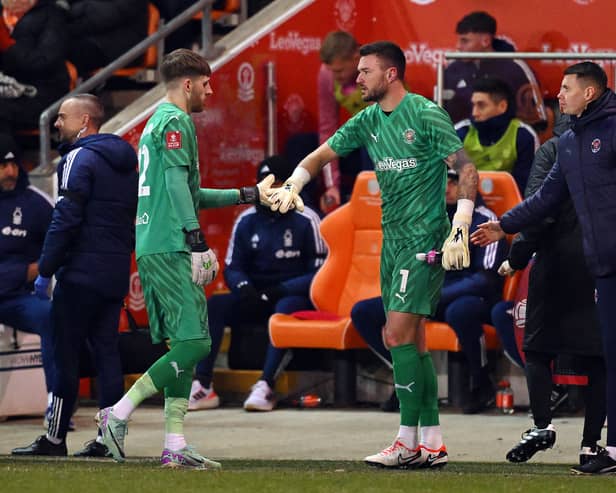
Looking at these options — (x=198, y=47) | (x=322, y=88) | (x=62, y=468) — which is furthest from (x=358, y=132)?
(x=198, y=47)

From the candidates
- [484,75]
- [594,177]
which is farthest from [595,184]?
[484,75]

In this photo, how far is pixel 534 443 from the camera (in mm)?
8820

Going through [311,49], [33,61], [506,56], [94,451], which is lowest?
[94,451]

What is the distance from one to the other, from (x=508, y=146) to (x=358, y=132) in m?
3.68

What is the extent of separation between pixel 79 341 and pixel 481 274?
130 inches

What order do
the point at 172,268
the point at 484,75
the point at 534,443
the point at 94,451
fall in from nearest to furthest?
the point at 172,268 < the point at 534,443 < the point at 94,451 < the point at 484,75

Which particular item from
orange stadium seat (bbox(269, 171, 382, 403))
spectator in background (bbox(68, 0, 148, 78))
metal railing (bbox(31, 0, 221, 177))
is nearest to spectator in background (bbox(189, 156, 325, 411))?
orange stadium seat (bbox(269, 171, 382, 403))

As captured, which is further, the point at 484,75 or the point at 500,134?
the point at 484,75

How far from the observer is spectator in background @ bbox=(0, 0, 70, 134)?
536 inches

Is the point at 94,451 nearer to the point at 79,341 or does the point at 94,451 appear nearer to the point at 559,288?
the point at 79,341

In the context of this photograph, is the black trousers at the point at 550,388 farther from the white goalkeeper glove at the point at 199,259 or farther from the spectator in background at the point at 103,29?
the spectator in background at the point at 103,29

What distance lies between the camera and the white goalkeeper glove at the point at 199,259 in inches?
323

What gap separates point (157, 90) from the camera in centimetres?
1402

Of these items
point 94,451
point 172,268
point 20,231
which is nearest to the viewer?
point 172,268
